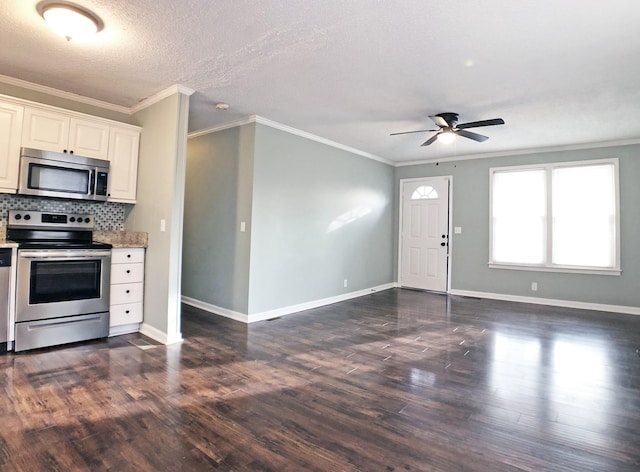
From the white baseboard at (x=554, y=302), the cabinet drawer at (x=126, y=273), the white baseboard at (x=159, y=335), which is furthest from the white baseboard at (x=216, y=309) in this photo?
the white baseboard at (x=554, y=302)

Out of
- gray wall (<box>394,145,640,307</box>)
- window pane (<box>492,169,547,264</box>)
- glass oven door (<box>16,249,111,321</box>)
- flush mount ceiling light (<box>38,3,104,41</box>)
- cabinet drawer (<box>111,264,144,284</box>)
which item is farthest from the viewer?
window pane (<box>492,169,547,264</box>)

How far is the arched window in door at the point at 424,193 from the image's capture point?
275 inches

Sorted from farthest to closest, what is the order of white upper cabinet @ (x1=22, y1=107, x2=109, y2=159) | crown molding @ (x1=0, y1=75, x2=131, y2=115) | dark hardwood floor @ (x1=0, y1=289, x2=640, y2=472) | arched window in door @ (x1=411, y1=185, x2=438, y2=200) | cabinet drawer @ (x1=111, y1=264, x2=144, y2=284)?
1. arched window in door @ (x1=411, y1=185, x2=438, y2=200)
2. cabinet drawer @ (x1=111, y1=264, x2=144, y2=284)
3. crown molding @ (x1=0, y1=75, x2=131, y2=115)
4. white upper cabinet @ (x1=22, y1=107, x2=109, y2=159)
5. dark hardwood floor @ (x1=0, y1=289, x2=640, y2=472)

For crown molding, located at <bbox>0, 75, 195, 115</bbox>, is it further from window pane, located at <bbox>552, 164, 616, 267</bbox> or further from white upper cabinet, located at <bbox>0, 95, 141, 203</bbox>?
window pane, located at <bbox>552, 164, 616, 267</bbox>

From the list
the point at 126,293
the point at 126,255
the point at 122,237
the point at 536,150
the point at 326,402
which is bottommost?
the point at 326,402

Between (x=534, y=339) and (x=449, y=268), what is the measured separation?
9.30 ft

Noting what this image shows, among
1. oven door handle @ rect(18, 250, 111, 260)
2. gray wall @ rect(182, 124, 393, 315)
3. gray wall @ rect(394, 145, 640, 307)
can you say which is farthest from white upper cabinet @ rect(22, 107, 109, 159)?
gray wall @ rect(394, 145, 640, 307)

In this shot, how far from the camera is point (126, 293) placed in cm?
380

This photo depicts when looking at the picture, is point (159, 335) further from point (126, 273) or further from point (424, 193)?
point (424, 193)

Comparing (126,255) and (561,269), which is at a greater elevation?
(126,255)

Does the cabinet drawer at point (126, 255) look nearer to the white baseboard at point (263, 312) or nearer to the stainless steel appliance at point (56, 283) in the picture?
the stainless steel appliance at point (56, 283)

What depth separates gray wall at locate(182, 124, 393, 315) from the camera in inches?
181

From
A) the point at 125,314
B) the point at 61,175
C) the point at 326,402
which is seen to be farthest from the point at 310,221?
the point at 326,402

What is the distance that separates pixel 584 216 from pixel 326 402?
5.28 meters
